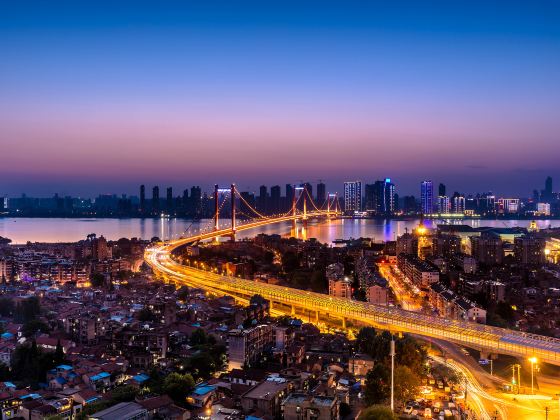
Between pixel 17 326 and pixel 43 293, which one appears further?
pixel 43 293

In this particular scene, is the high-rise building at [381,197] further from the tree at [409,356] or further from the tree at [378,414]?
the tree at [378,414]

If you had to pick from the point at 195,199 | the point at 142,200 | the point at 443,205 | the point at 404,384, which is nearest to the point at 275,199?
the point at 195,199

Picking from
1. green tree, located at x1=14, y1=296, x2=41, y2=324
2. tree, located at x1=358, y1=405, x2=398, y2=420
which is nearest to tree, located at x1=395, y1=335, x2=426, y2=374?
tree, located at x1=358, y1=405, x2=398, y2=420

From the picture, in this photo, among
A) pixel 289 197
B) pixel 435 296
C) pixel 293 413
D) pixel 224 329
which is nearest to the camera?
pixel 293 413

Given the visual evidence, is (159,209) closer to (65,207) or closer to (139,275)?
(65,207)

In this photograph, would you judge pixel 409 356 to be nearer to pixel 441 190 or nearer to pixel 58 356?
pixel 58 356

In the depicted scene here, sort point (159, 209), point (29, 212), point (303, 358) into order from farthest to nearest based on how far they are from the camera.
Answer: point (29, 212), point (159, 209), point (303, 358)

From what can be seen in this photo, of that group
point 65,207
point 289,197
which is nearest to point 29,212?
point 65,207
